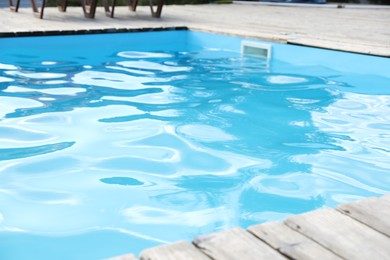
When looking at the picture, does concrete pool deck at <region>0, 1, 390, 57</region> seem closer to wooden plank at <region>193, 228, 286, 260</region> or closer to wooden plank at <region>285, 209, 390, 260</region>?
wooden plank at <region>285, 209, 390, 260</region>

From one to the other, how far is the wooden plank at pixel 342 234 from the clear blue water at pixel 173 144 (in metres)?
0.77

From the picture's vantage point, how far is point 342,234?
56.5 inches

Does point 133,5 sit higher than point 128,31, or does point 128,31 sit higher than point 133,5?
point 133,5

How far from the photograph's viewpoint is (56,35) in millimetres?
5695

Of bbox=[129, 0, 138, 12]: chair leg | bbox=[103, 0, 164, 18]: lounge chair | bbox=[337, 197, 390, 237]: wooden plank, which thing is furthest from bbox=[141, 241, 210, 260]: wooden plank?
bbox=[129, 0, 138, 12]: chair leg

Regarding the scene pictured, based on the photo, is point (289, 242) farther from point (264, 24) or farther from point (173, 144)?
point (264, 24)

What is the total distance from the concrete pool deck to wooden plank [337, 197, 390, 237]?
3218 millimetres

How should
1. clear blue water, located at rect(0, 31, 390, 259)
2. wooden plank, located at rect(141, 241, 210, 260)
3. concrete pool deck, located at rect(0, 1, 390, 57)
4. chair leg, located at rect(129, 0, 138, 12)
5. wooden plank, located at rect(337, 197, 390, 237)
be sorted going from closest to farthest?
wooden plank, located at rect(141, 241, 210, 260) → wooden plank, located at rect(337, 197, 390, 237) → clear blue water, located at rect(0, 31, 390, 259) → concrete pool deck, located at rect(0, 1, 390, 57) → chair leg, located at rect(129, 0, 138, 12)

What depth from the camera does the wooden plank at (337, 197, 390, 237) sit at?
1506 mm

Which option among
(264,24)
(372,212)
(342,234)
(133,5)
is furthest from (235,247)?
(133,5)

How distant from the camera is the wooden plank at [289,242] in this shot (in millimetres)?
1314

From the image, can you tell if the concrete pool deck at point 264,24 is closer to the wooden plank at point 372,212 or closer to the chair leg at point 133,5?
the chair leg at point 133,5

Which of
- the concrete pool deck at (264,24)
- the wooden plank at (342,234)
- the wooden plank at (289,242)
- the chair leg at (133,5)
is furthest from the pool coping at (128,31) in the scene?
the wooden plank at (289,242)

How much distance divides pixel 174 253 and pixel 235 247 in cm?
16
